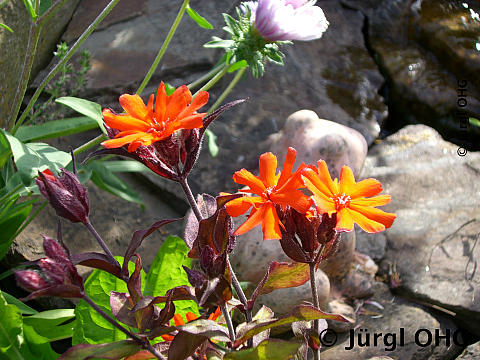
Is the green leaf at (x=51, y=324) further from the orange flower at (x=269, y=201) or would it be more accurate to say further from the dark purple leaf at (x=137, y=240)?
the orange flower at (x=269, y=201)

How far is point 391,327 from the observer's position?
83.2 inches

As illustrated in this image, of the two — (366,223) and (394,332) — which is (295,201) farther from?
(394,332)

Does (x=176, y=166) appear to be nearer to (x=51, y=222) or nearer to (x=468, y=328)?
(x=51, y=222)

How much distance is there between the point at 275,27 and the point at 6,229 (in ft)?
3.66

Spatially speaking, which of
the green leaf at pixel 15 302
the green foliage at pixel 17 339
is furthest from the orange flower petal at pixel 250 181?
the green leaf at pixel 15 302

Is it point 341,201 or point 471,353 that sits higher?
point 341,201

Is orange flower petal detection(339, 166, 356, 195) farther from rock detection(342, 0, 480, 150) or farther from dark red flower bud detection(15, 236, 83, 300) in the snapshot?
rock detection(342, 0, 480, 150)

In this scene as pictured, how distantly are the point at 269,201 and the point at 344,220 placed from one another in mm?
127

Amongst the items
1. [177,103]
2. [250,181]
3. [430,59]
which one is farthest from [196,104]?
[430,59]

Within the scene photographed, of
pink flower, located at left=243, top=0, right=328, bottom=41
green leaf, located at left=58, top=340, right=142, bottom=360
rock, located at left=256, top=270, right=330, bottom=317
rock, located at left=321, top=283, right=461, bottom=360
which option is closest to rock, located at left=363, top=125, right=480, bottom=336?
rock, located at left=321, top=283, right=461, bottom=360

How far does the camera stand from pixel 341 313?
7.13 feet

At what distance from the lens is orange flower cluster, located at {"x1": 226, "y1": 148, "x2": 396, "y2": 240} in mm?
862

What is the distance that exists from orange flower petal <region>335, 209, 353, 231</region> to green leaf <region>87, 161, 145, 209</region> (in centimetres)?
127

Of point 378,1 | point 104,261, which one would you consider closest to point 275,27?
point 104,261
